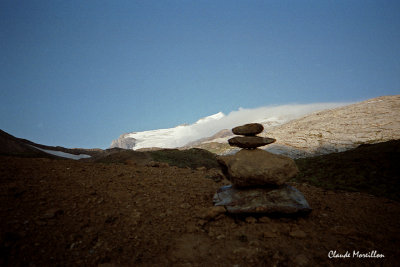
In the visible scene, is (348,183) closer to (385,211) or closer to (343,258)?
(385,211)

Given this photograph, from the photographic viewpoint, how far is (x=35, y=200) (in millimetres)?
7348

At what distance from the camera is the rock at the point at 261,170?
9008 millimetres

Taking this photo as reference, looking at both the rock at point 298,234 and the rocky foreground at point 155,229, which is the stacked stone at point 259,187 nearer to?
the rocky foreground at point 155,229

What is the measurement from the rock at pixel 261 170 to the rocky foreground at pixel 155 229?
1549 mm

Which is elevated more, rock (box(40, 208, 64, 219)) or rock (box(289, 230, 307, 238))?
rock (box(40, 208, 64, 219))

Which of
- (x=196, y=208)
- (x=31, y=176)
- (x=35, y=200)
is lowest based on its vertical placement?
(x=196, y=208)

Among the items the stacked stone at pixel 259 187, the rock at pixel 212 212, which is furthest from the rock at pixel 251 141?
the rock at pixel 212 212

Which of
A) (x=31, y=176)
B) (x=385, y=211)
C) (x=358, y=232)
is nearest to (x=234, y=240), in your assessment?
(x=358, y=232)

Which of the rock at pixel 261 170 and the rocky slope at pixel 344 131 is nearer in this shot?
the rock at pixel 261 170

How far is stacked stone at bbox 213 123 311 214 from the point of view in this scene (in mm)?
8289

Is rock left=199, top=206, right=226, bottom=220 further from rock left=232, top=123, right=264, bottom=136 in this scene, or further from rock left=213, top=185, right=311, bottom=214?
rock left=232, top=123, right=264, bottom=136

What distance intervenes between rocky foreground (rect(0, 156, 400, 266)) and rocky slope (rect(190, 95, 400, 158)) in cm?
3330

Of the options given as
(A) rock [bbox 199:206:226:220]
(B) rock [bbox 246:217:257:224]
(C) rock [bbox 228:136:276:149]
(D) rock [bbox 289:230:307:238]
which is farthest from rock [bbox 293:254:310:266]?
(C) rock [bbox 228:136:276:149]

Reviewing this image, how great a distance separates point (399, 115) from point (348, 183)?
44.9 meters
